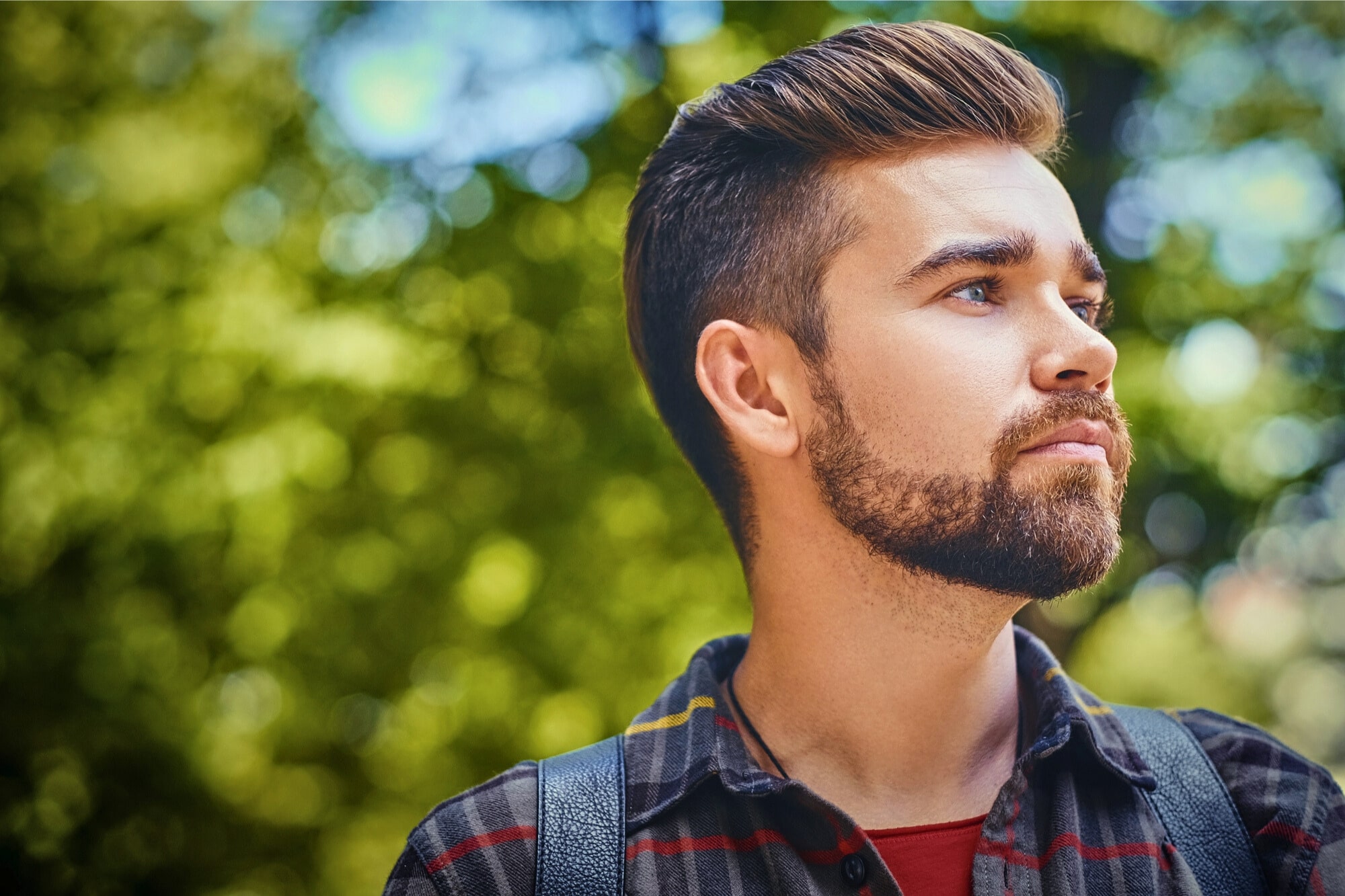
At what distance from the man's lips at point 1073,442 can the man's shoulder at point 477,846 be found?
1.14 metres

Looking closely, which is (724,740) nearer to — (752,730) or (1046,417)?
(752,730)

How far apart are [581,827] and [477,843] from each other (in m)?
0.19

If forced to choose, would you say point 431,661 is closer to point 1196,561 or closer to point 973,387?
point 1196,561

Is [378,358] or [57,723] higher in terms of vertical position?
[378,358]

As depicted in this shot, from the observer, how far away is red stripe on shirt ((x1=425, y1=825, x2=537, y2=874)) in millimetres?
1965

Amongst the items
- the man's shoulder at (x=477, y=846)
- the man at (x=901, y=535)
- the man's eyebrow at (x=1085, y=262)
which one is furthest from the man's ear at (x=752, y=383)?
the man's shoulder at (x=477, y=846)

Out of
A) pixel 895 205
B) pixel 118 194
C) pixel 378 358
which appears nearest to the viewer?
pixel 895 205

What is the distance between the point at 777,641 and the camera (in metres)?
2.27

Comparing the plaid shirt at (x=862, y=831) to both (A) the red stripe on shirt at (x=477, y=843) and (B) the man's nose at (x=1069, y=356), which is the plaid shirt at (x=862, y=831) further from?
(B) the man's nose at (x=1069, y=356)

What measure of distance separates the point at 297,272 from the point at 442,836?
4.93 metres

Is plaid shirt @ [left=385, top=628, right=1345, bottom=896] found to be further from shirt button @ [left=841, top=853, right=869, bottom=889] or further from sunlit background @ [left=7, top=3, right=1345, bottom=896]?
sunlit background @ [left=7, top=3, right=1345, bottom=896]

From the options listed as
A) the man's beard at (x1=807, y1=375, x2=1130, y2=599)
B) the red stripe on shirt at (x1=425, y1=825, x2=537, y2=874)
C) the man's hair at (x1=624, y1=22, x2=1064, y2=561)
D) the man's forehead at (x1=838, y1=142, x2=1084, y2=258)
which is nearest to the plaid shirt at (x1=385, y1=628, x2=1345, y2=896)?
the red stripe on shirt at (x1=425, y1=825, x2=537, y2=874)

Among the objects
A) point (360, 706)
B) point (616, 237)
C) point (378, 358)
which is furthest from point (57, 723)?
point (616, 237)

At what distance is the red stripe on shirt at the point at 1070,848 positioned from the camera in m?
1.88
